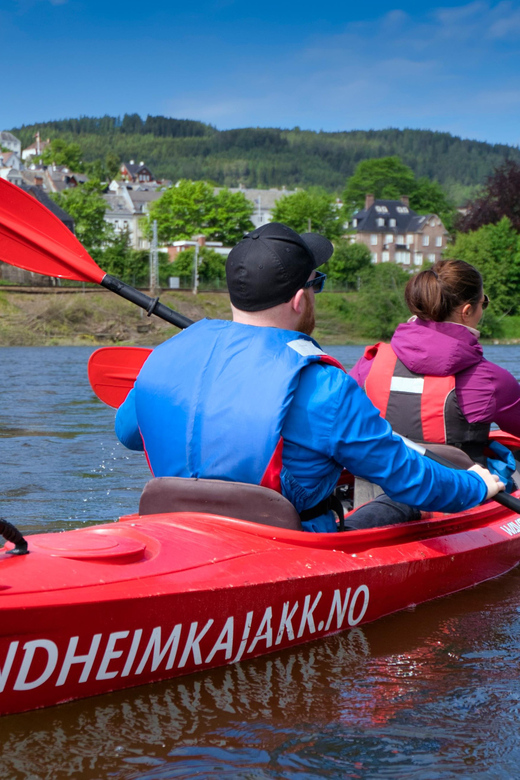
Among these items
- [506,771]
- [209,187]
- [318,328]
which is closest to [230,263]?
[506,771]

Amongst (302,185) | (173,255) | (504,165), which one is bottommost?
(173,255)

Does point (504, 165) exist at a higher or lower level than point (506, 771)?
higher

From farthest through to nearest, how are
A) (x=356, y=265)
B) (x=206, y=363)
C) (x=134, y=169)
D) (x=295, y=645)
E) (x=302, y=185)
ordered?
(x=302, y=185)
(x=134, y=169)
(x=356, y=265)
(x=295, y=645)
(x=206, y=363)

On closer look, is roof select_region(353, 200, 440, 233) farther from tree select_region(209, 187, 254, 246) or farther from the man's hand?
the man's hand

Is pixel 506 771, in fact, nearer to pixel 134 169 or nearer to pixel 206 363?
pixel 206 363

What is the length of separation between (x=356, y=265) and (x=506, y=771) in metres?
66.7

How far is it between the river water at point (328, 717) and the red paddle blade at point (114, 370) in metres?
1.92

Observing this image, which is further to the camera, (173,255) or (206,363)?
(173,255)

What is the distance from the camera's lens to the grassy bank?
4219 cm

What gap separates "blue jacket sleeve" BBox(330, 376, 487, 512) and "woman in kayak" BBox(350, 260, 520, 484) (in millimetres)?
769

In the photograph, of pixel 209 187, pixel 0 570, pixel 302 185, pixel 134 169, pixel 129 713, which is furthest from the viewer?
pixel 302 185

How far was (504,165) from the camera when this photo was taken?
170 ft

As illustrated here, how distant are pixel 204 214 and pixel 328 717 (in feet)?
236

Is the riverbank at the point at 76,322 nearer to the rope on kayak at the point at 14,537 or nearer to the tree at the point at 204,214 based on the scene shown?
the tree at the point at 204,214
